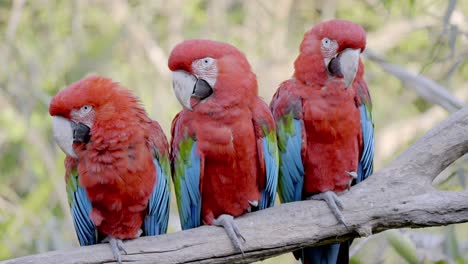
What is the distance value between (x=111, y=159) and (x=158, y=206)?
29 cm

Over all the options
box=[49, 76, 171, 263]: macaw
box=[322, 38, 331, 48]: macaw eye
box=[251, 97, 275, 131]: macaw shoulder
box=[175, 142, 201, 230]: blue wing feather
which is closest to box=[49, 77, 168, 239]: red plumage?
box=[49, 76, 171, 263]: macaw

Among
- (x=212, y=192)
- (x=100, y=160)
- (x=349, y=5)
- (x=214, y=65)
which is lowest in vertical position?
(x=212, y=192)

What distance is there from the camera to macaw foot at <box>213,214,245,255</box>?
2.84 meters

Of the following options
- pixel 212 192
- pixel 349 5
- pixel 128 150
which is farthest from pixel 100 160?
pixel 349 5

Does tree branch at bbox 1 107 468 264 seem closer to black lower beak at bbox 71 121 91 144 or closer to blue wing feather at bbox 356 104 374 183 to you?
blue wing feather at bbox 356 104 374 183

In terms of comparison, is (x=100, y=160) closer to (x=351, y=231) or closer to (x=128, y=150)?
(x=128, y=150)

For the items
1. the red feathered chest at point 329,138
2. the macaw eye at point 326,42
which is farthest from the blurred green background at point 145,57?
the macaw eye at point 326,42

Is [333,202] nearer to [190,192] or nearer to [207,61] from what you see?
[190,192]

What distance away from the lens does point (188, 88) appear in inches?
114

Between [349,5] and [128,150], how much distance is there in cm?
506

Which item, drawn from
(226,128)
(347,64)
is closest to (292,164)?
(226,128)

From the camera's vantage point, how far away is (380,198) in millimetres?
2953

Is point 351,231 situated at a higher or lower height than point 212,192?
lower

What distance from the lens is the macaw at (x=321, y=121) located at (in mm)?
3066
